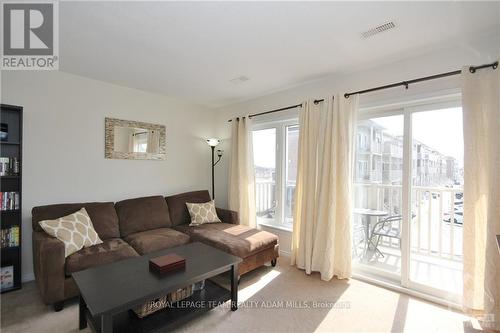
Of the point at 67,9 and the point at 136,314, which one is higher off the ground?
the point at 67,9

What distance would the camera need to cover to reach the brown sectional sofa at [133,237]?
6.92 feet

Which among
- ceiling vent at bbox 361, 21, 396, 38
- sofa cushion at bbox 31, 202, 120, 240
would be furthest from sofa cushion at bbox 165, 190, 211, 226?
ceiling vent at bbox 361, 21, 396, 38

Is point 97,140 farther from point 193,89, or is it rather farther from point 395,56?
point 395,56

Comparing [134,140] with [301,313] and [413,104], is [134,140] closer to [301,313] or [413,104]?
[301,313]

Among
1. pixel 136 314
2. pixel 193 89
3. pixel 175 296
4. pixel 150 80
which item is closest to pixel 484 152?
pixel 175 296

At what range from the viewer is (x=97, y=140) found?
10.4ft

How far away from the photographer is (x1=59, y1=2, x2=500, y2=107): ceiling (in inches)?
68.5

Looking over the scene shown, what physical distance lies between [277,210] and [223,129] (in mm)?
1785

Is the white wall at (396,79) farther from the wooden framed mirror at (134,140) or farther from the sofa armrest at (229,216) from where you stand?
the wooden framed mirror at (134,140)

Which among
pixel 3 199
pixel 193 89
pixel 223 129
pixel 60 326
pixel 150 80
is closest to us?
pixel 60 326

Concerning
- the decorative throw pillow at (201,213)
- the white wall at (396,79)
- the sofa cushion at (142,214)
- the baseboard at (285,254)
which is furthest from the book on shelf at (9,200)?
the baseboard at (285,254)

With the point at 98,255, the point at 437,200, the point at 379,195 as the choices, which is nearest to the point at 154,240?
the point at 98,255

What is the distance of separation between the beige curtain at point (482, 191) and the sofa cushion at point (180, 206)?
3.23 m

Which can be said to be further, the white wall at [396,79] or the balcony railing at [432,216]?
the balcony railing at [432,216]
